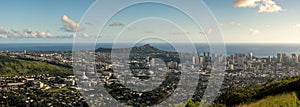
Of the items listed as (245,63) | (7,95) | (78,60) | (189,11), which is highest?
(189,11)

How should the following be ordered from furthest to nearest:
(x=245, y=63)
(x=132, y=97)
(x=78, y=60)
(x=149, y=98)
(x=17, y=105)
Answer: (x=245, y=63) → (x=17, y=105) → (x=132, y=97) → (x=149, y=98) → (x=78, y=60)

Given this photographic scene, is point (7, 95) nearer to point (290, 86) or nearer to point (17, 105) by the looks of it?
point (17, 105)

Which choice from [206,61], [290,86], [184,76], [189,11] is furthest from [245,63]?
[189,11]

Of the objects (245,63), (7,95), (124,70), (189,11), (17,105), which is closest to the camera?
(189,11)

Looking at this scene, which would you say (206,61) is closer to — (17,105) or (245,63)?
(17,105)

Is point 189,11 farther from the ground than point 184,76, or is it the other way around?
point 189,11

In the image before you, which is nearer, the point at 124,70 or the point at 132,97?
the point at 124,70
